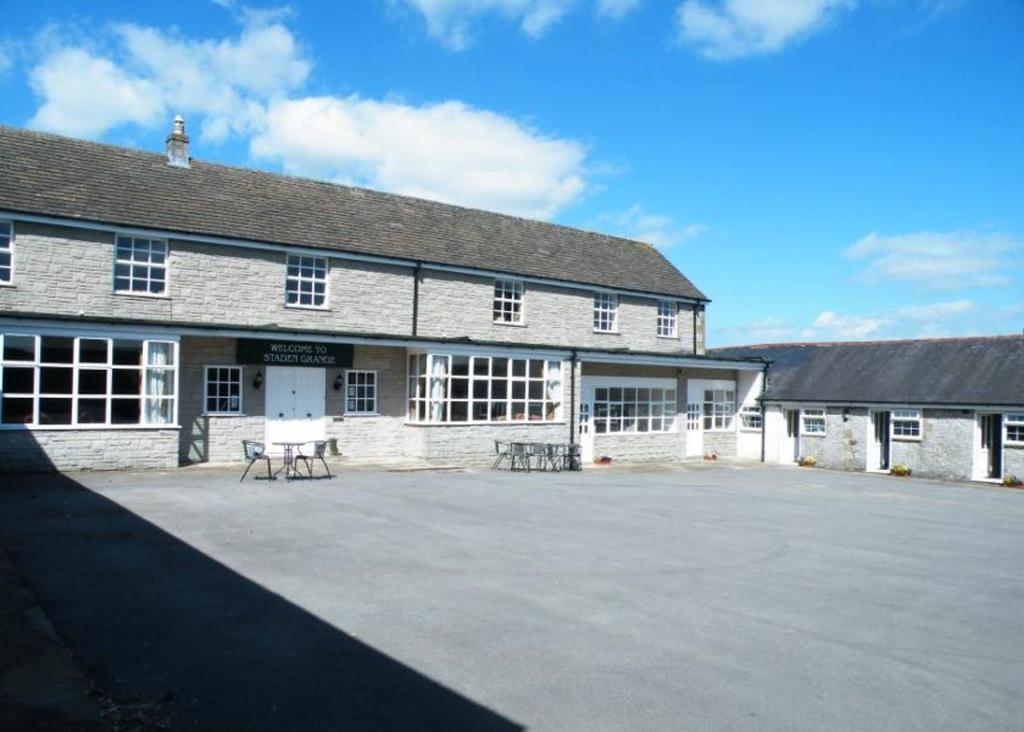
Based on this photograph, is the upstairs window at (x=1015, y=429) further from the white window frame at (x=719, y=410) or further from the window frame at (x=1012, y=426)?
the white window frame at (x=719, y=410)

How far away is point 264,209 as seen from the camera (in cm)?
2175

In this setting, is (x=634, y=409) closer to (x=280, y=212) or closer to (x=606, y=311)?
(x=606, y=311)

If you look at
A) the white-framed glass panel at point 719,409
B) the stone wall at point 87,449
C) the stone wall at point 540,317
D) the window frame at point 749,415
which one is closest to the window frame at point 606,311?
the stone wall at point 540,317

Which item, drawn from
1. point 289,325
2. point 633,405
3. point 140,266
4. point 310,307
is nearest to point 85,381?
point 140,266

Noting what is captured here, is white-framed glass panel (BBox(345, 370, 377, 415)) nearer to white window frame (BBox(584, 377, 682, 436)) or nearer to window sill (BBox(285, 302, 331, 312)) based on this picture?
window sill (BBox(285, 302, 331, 312))

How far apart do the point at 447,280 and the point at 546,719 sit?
19613mm

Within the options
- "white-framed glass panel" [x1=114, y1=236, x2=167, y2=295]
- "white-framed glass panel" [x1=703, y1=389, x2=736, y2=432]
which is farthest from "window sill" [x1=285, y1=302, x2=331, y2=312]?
"white-framed glass panel" [x1=703, y1=389, x2=736, y2=432]

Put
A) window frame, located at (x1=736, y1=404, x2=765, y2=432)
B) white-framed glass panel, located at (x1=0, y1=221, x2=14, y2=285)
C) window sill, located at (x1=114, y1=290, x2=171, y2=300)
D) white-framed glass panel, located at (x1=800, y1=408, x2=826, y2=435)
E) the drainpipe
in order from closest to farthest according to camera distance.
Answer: white-framed glass panel, located at (x1=0, y1=221, x2=14, y2=285)
window sill, located at (x1=114, y1=290, x2=171, y2=300)
the drainpipe
white-framed glass panel, located at (x1=800, y1=408, x2=826, y2=435)
window frame, located at (x1=736, y1=404, x2=765, y2=432)

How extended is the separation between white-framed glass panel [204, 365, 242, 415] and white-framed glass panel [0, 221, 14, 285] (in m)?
4.39

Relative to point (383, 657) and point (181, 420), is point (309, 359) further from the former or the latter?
point (383, 657)

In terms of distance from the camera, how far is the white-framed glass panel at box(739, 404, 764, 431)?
30.6 meters

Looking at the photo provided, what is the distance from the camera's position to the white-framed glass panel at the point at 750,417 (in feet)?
100

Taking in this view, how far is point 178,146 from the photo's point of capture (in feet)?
71.5

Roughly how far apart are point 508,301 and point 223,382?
930 centimetres
